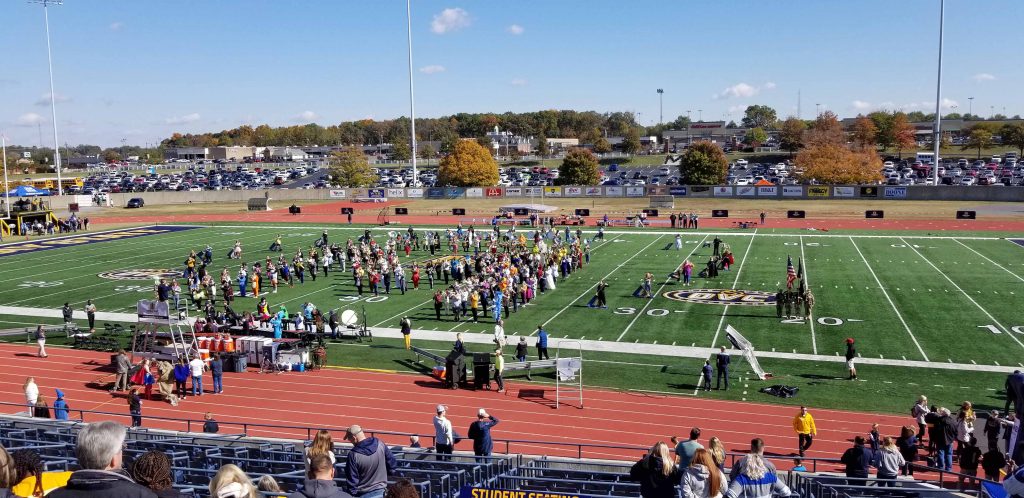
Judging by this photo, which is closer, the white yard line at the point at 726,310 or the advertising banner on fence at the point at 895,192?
the white yard line at the point at 726,310

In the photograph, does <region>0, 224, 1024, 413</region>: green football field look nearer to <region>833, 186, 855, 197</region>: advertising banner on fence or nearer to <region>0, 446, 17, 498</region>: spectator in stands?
<region>0, 446, 17, 498</region>: spectator in stands

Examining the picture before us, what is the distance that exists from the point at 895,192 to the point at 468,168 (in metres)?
47.0

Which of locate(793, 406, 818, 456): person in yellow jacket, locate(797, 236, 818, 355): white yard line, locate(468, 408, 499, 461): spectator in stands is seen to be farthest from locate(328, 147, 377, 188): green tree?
locate(468, 408, 499, 461): spectator in stands

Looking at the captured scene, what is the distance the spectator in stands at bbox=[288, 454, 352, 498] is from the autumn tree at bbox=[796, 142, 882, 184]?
8668 centimetres

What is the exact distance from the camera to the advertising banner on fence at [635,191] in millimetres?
82562

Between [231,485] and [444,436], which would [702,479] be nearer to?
[231,485]

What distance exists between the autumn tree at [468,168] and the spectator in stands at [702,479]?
8860 cm

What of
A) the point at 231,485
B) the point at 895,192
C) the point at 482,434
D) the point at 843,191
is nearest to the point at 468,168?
the point at 843,191

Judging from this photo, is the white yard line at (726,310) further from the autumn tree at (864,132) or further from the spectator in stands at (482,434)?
the autumn tree at (864,132)

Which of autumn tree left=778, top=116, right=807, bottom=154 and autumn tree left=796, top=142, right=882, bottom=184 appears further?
autumn tree left=778, top=116, right=807, bottom=154

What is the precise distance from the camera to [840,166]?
85.1 m

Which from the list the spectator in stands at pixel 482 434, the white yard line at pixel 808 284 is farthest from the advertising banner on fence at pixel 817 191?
the spectator in stands at pixel 482 434

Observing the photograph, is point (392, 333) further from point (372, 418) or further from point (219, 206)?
point (219, 206)

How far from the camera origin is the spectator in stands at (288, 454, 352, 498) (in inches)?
247
